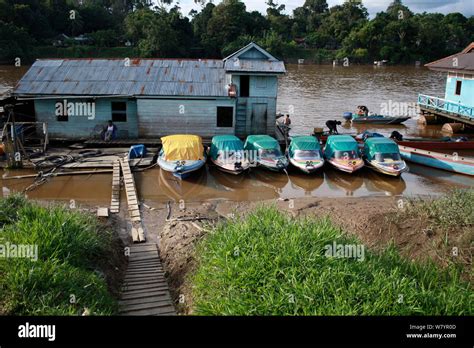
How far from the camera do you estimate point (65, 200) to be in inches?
651

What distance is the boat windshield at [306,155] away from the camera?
19.5 m

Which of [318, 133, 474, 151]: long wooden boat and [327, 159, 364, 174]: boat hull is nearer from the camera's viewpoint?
[327, 159, 364, 174]: boat hull

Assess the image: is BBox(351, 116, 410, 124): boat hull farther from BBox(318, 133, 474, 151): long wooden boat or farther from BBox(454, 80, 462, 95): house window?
BBox(318, 133, 474, 151): long wooden boat

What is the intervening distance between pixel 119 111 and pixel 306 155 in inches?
380

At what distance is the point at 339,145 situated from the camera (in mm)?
19984

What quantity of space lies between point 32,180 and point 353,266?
49.0 ft

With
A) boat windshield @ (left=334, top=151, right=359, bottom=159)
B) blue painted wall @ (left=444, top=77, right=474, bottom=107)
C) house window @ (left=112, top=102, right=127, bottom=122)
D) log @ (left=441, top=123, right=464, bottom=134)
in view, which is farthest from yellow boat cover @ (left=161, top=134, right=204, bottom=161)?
blue painted wall @ (left=444, top=77, right=474, bottom=107)

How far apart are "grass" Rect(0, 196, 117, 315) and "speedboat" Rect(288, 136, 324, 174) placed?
1078 cm

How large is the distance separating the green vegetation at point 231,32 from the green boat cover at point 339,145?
5050 cm

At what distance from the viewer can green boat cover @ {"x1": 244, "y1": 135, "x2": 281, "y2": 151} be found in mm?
19484

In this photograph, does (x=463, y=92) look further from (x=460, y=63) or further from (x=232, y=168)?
(x=232, y=168)

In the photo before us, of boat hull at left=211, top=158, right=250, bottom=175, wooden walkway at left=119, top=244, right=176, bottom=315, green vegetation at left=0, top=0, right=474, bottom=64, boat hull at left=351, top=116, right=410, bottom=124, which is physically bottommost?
wooden walkway at left=119, top=244, right=176, bottom=315

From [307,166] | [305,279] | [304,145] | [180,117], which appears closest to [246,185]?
[307,166]

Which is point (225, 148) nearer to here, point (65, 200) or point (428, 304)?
point (65, 200)
